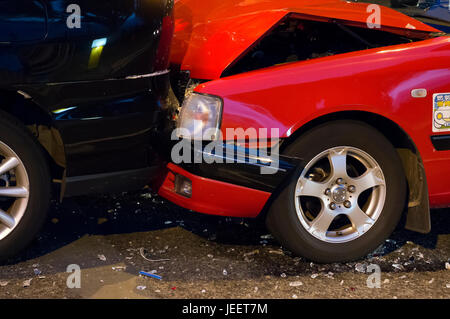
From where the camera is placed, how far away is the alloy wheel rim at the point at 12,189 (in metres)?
3.99

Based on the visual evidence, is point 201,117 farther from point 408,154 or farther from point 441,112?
point 441,112

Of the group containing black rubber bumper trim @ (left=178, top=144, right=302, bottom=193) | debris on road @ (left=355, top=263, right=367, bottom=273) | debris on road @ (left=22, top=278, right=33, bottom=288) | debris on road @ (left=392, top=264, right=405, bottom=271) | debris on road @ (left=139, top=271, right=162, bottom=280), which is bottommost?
debris on road @ (left=392, top=264, right=405, bottom=271)

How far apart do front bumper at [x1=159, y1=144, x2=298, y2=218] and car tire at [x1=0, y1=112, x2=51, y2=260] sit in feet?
2.54

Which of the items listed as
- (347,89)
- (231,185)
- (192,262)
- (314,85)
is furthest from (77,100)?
(347,89)

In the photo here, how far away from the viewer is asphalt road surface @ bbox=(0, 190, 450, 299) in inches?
154

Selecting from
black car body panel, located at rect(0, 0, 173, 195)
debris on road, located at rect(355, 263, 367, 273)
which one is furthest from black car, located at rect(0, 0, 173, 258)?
debris on road, located at rect(355, 263, 367, 273)

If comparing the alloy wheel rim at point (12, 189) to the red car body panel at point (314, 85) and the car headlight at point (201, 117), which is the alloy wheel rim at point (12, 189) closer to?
the red car body panel at point (314, 85)

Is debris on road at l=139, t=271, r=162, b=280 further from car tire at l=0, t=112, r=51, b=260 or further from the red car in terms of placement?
car tire at l=0, t=112, r=51, b=260

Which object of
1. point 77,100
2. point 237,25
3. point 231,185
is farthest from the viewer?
point 237,25

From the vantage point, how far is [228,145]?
3.96 m

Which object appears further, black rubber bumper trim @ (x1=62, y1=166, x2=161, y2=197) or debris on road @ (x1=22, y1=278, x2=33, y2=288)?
black rubber bumper trim @ (x1=62, y1=166, x2=161, y2=197)

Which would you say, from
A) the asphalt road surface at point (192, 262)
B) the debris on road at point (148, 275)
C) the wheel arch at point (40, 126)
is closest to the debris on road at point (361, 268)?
the asphalt road surface at point (192, 262)

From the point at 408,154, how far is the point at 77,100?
194cm

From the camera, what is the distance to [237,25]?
4.28 metres
